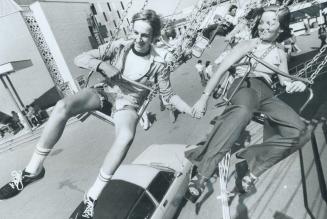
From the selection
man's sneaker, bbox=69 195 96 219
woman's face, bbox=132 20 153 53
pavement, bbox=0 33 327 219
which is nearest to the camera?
man's sneaker, bbox=69 195 96 219

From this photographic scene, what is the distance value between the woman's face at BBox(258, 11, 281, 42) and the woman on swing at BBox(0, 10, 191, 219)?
4.41 feet

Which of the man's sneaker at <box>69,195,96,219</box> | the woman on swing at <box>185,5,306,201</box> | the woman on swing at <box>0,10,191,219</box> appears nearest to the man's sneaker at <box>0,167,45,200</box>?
the woman on swing at <box>0,10,191,219</box>

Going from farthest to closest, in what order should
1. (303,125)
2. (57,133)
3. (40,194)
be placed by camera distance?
(40,194)
(303,125)
(57,133)

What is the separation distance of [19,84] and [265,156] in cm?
2609

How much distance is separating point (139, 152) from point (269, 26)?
787 cm

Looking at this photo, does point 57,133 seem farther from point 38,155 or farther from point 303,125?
point 303,125

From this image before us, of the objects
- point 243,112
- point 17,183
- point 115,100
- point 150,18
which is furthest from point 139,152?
point 150,18

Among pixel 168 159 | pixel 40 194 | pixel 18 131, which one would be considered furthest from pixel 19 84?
pixel 168 159

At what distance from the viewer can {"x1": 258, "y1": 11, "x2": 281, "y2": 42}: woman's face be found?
3.71m

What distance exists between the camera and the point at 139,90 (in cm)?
381

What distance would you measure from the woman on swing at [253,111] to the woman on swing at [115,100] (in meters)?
0.51

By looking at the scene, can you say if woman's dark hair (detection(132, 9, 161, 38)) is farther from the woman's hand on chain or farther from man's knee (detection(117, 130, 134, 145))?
the woman's hand on chain

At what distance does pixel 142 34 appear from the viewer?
131 inches

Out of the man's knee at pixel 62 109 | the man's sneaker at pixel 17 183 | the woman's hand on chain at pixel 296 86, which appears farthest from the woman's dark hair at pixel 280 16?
the man's sneaker at pixel 17 183
